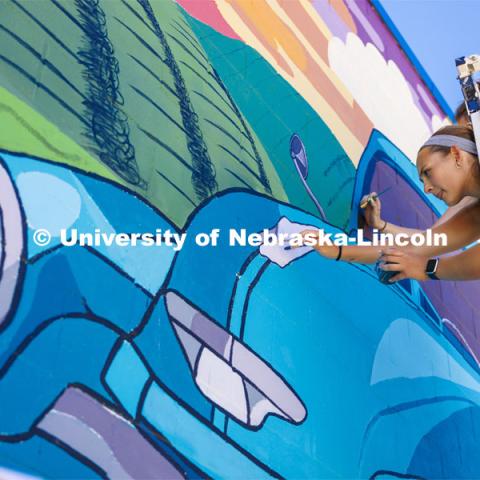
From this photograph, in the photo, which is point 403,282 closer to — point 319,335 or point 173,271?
point 319,335

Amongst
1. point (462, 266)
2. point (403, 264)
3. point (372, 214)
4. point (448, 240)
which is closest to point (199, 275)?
point (403, 264)

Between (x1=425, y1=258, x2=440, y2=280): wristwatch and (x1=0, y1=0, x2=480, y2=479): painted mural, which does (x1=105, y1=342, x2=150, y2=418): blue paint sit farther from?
(x1=425, y1=258, x2=440, y2=280): wristwatch

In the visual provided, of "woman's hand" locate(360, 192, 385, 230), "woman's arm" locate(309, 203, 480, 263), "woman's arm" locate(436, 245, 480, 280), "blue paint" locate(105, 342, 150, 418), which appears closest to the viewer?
"blue paint" locate(105, 342, 150, 418)

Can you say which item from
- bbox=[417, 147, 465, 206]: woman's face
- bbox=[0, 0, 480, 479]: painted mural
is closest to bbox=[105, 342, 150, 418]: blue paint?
bbox=[0, 0, 480, 479]: painted mural

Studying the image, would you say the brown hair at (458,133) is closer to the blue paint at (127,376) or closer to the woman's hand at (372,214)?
the woman's hand at (372,214)

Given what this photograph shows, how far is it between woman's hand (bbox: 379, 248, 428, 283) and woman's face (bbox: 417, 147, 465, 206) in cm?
35

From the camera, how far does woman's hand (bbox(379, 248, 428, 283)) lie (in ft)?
10.8

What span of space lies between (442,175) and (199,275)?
1.22m

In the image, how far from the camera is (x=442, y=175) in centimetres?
337

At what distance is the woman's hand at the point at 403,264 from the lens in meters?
3.29

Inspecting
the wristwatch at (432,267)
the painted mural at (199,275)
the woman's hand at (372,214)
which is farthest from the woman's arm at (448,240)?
the woman's hand at (372,214)

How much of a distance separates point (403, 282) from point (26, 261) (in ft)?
10.6

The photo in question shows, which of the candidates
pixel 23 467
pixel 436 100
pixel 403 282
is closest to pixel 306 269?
pixel 403 282

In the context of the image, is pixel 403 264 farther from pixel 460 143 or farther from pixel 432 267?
pixel 460 143
